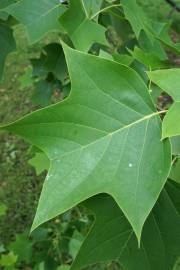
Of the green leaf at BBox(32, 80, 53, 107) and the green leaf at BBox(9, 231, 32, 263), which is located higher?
the green leaf at BBox(32, 80, 53, 107)

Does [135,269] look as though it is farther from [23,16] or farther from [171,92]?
[23,16]

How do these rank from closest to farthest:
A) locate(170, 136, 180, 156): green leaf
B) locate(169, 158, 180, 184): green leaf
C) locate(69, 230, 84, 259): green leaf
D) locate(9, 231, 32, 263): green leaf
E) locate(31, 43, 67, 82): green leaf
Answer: locate(170, 136, 180, 156): green leaf → locate(169, 158, 180, 184): green leaf → locate(31, 43, 67, 82): green leaf → locate(69, 230, 84, 259): green leaf → locate(9, 231, 32, 263): green leaf

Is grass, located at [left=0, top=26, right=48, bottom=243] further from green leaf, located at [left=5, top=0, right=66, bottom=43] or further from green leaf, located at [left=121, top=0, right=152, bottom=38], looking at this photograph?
green leaf, located at [left=121, top=0, right=152, bottom=38]

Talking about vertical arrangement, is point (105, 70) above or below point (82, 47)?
above

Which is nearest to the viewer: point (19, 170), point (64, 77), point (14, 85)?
point (64, 77)

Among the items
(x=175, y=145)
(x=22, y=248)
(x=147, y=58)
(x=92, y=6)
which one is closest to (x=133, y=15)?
(x=92, y=6)

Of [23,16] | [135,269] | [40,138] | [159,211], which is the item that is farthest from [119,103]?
[23,16]

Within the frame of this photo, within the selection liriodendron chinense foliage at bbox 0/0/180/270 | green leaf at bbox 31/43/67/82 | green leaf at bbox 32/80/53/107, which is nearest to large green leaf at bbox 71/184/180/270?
liriodendron chinense foliage at bbox 0/0/180/270
